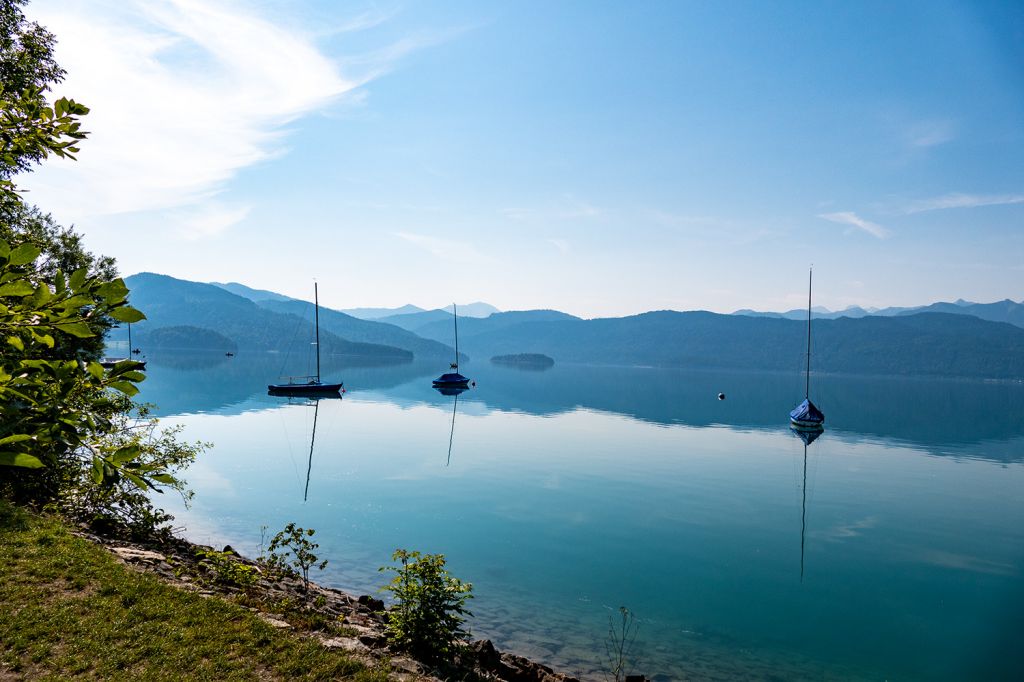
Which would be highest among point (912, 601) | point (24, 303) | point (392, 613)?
point (24, 303)

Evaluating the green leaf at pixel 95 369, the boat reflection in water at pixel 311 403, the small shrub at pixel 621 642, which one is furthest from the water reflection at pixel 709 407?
the green leaf at pixel 95 369

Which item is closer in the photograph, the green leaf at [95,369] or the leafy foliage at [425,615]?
the green leaf at [95,369]

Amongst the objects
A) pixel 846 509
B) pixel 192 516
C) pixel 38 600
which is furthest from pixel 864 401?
pixel 38 600

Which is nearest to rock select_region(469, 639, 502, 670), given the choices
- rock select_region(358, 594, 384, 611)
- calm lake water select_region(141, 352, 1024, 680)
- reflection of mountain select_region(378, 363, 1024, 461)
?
calm lake water select_region(141, 352, 1024, 680)

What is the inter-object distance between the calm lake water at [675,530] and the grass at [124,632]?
381 inches

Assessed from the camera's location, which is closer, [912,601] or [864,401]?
[912,601]

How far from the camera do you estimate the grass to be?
Result: 30.2 feet

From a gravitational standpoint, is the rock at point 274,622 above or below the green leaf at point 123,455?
below

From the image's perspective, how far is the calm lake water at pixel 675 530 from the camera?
19844 millimetres

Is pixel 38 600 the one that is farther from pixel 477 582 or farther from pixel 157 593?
pixel 477 582

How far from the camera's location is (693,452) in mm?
59031

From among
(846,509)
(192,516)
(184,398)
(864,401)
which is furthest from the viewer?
(864,401)

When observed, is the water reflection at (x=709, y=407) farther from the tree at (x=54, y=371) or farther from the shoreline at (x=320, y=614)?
the tree at (x=54, y=371)

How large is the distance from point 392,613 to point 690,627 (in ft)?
43.9
